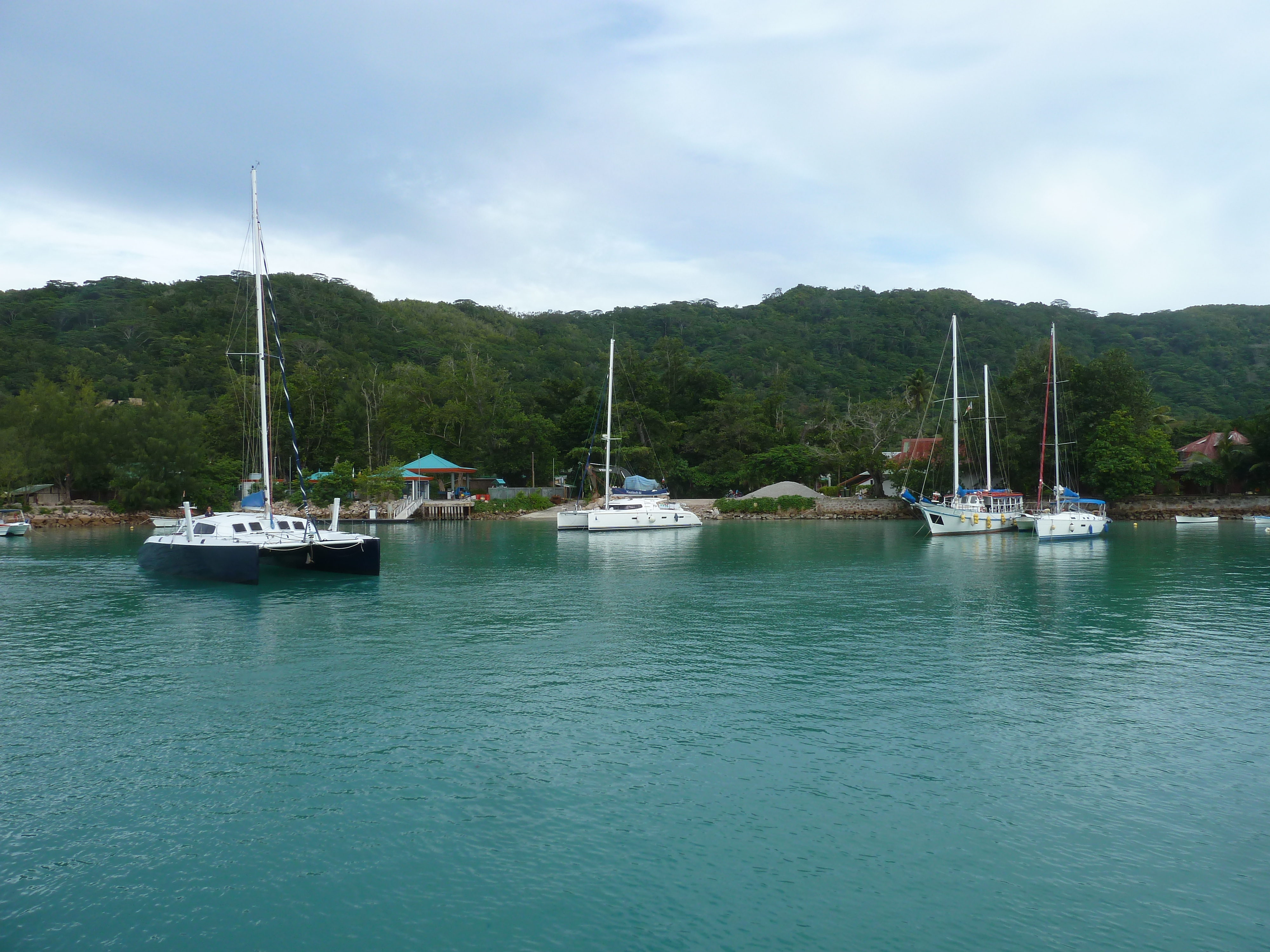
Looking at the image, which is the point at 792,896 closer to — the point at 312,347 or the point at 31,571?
the point at 31,571

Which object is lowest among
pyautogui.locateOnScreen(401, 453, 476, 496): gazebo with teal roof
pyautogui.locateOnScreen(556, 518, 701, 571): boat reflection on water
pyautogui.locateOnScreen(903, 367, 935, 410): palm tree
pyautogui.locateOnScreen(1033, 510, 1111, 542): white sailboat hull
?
pyautogui.locateOnScreen(556, 518, 701, 571): boat reflection on water

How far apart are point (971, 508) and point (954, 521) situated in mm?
1361

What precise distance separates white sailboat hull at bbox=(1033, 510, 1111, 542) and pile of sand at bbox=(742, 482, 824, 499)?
25.4 meters

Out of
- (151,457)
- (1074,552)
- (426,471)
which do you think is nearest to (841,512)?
(1074,552)

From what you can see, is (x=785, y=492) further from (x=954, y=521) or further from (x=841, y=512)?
(x=954, y=521)

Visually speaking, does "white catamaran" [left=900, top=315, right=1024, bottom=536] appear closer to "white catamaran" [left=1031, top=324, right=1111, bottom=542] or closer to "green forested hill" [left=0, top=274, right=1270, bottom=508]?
"white catamaran" [left=1031, top=324, right=1111, bottom=542]

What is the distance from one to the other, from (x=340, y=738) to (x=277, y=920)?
15.0 ft

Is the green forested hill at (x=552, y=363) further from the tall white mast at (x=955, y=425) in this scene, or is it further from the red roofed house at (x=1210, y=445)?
the tall white mast at (x=955, y=425)

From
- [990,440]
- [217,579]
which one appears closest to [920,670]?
[217,579]

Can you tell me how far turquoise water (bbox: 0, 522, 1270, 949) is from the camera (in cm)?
710

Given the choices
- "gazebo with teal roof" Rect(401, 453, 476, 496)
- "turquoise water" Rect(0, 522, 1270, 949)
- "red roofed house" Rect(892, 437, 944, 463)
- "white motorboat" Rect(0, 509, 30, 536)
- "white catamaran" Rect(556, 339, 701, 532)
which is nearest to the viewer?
"turquoise water" Rect(0, 522, 1270, 949)

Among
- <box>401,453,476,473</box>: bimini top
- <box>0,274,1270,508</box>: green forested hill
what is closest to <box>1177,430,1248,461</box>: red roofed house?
<box>0,274,1270,508</box>: green forested hill

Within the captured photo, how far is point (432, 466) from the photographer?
6706 centimetres

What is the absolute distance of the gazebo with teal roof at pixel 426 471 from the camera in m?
66.1
